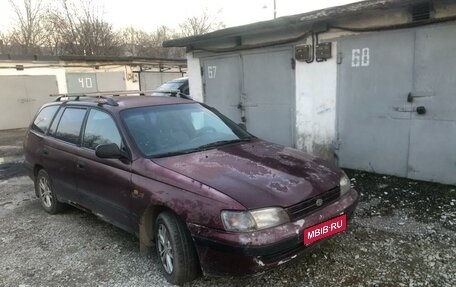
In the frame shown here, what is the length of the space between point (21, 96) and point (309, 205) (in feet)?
51.8

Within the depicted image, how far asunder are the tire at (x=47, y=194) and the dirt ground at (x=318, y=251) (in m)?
0.12

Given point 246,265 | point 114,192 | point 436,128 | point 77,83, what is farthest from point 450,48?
point 77,83

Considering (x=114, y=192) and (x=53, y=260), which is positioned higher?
(x=114, y=192)

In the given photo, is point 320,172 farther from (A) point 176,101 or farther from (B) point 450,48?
(B) point 450,48

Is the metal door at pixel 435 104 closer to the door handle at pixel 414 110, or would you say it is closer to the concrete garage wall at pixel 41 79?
the door handle at pixel 414 110

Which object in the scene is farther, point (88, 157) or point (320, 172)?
point (88, 157)

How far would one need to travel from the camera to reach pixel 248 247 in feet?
8.85

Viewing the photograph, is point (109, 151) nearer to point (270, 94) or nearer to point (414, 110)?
point (414, 110)

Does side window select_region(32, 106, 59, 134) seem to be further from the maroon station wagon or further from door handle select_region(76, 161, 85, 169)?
door handle select_region(76, 161, 85, 169)

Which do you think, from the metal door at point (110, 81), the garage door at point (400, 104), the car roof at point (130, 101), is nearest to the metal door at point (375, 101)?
the garage door at point (400, 104)

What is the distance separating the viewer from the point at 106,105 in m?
4.15

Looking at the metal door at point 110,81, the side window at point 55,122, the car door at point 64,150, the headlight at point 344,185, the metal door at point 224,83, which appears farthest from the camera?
the metal door at point 110,81

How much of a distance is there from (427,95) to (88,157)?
4.60m

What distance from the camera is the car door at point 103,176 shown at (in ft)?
11.9
